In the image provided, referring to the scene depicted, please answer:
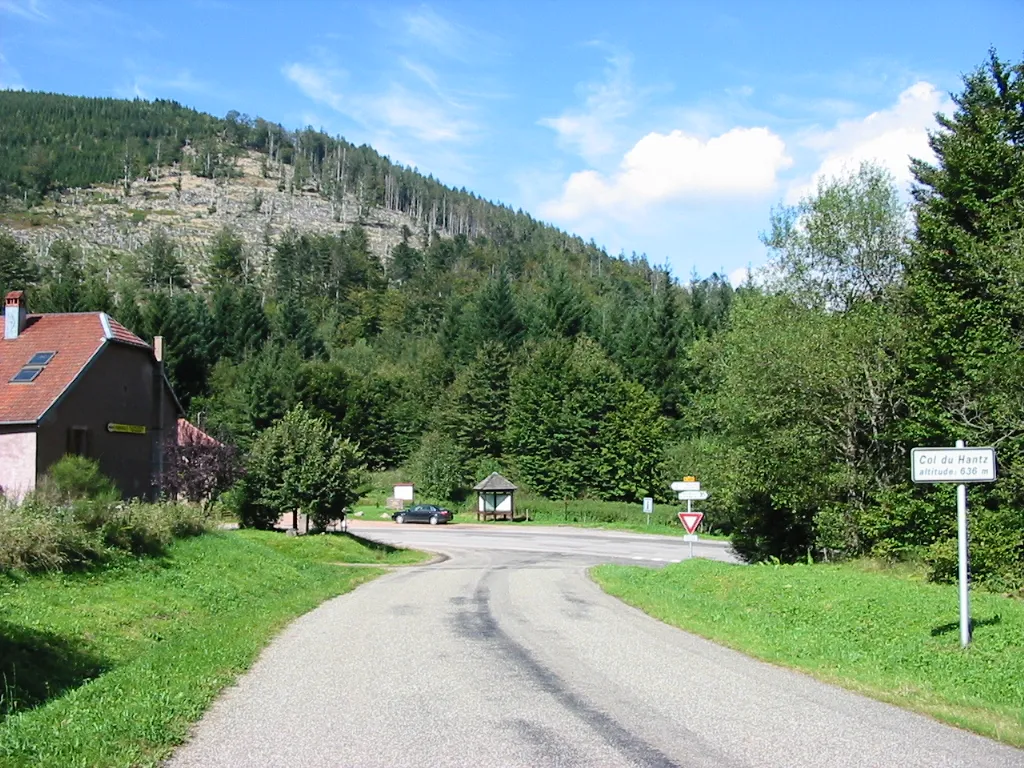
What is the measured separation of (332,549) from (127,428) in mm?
9789

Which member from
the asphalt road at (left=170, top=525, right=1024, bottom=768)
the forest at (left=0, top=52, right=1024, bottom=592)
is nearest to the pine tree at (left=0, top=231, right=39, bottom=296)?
the forest at (left=0, top=52, right=1024, bottom=592)

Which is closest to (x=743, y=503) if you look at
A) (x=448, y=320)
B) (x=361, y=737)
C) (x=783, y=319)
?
(x=783, y=319)

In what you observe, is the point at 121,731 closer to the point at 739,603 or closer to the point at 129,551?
the point at 129,551

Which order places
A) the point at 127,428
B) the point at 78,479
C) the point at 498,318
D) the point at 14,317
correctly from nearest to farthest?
the point at 78,479 < the point at 127,428 < the point at 14,317 < the point at 498,318

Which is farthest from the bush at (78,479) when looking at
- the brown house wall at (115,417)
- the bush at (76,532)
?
the brown house wall at (115,417)

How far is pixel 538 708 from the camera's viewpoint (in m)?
8.51

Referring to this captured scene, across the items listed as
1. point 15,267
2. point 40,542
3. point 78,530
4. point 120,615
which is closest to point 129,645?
point 120,615

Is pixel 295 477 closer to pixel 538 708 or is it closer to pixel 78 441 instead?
pixel 78 441

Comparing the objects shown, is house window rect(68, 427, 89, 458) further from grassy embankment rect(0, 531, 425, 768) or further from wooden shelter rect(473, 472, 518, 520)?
wooden shelter rect(473, 472, 518, 520)

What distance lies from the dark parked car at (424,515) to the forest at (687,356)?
10193 millimetres

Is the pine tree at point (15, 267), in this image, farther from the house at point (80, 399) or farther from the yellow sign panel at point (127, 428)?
the yellow sign panel at point (127, 428)

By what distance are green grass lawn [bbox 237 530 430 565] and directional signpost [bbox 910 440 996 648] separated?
23.3 metres

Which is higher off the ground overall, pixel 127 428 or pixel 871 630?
pixel 127 428

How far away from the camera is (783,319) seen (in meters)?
33.8
